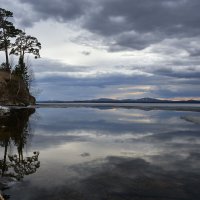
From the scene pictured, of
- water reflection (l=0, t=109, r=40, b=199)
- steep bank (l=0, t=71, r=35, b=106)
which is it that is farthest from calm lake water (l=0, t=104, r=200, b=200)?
steep bank (l=0, t=71, r=35, b=106)

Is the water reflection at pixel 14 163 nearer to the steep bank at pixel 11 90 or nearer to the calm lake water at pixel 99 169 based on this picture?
the calm lake water at pixel 99 169

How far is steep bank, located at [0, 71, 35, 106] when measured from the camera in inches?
2950

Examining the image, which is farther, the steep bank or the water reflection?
the steep bank

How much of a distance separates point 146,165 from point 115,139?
411 inches

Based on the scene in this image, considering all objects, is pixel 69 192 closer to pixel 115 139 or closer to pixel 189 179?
pixel 189 179

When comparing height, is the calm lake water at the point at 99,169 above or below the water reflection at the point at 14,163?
below

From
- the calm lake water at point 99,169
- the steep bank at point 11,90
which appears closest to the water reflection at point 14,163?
the calm lake water at point 99,169

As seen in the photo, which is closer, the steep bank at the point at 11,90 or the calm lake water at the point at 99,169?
the calm lake water at the point at 99,169

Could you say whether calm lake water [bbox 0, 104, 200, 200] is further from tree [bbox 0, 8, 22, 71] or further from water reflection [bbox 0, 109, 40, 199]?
tree [bbox 0, 8, 22, 71]

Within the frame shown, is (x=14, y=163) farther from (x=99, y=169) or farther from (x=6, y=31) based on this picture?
(x=6, y=31)

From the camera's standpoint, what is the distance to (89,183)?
13.2 m

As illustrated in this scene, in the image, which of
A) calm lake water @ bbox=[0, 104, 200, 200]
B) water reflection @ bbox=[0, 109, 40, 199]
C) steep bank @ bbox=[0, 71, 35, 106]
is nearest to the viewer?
calm lake water @ bbox=[0, 104, 200, 200]

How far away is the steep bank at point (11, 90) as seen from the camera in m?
74.9

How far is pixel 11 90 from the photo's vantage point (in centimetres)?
7756
